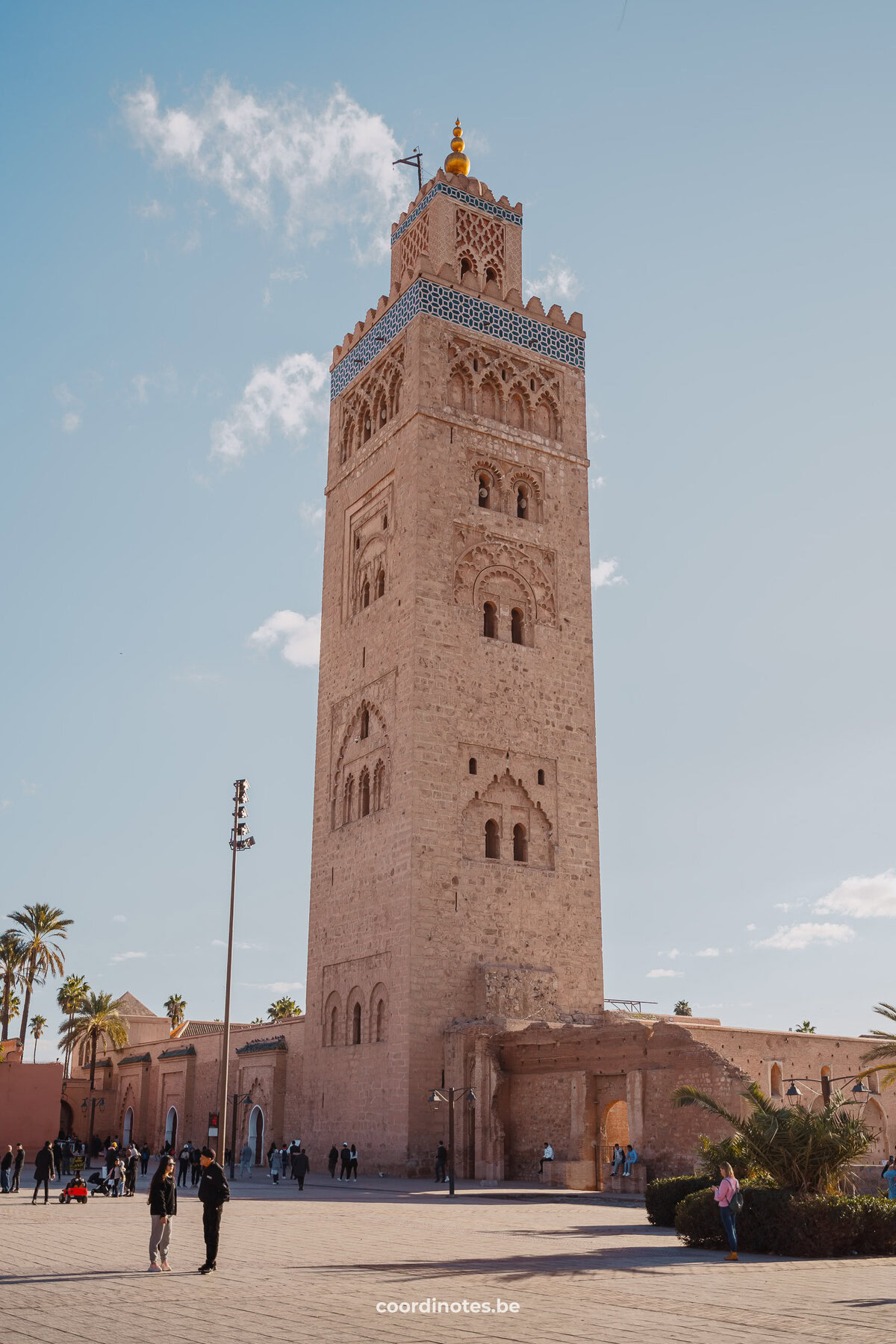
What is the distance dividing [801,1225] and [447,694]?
683 inches

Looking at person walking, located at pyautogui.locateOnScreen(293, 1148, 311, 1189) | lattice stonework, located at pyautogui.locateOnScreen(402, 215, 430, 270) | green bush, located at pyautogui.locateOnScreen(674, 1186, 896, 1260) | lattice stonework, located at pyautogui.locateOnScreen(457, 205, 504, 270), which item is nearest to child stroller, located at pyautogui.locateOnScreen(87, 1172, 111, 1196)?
person walking, located at pyautogui.locateOnScreen(293, 1148, 311, 1189)

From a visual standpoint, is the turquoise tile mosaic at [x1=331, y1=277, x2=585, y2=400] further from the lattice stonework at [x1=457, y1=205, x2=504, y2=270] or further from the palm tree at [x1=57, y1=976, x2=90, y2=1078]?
the palm tree at [x1=57, y1=976, x2=90, y2=1078]

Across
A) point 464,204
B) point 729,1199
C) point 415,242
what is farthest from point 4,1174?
point 464,204

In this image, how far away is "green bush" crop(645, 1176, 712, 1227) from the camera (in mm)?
13577

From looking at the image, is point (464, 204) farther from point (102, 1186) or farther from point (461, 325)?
point (102, 1186)

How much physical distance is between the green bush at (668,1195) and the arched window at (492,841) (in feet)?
43.8

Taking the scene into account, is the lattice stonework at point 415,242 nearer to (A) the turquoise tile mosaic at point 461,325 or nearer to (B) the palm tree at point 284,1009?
(A) the turquoise tile mosaic at point 461,325

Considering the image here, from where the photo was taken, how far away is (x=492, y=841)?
27.7 m

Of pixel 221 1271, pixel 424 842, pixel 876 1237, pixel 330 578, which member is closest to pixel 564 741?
pixel 424 842

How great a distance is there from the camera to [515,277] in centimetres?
3369

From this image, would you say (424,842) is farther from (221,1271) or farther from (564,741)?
(221,1271)

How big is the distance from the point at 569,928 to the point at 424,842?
4.26 metres

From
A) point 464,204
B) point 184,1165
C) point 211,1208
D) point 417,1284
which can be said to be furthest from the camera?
point 464,204

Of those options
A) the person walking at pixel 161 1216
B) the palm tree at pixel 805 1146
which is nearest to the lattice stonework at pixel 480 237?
the palm tree at pixel 805 1146
